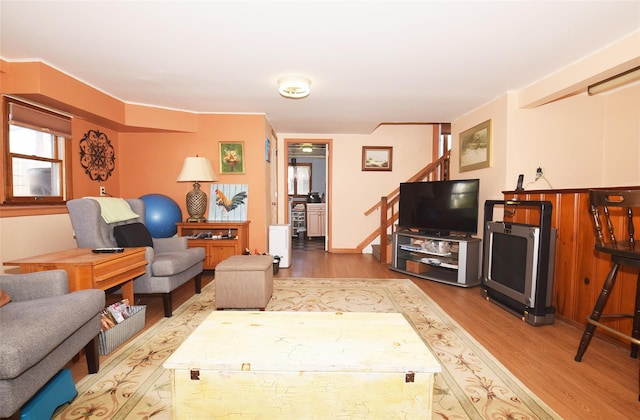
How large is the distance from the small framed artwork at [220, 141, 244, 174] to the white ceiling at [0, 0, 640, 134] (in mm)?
832

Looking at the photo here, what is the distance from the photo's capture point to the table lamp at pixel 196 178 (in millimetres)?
3904

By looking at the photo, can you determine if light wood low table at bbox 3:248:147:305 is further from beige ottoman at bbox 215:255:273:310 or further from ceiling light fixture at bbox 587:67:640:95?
ceiling light fixture at bbox 587:67:640:95

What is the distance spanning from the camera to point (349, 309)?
293 centimetres

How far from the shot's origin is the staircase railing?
16.8 ft

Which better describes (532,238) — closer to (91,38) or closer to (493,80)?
(493,80)

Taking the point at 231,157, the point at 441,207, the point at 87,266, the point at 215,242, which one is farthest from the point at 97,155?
the point at 441,207

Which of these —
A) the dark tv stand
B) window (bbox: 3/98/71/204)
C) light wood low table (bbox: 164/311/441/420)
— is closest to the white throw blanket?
window (bbox: 3/98/71/204)

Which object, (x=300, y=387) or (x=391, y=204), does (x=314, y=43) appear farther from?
(x=391, y=204)

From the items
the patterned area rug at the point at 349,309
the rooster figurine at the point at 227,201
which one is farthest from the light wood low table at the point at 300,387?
the rooster figurine at the point at 227,201

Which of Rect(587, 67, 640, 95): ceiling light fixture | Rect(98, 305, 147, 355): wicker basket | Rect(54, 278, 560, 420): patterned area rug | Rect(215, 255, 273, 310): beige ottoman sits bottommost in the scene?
Rect(54, 278, 560, 420): patterned area rug

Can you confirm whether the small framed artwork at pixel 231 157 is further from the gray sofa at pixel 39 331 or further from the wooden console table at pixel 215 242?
the gray sofa at pixel 39 331

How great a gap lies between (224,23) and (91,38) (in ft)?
3.56

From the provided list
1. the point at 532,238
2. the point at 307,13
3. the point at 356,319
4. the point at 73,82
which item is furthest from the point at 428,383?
the point at 73,82

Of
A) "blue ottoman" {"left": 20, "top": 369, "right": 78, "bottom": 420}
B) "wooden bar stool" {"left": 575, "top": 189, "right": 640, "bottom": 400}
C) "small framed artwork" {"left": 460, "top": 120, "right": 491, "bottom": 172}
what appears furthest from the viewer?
"small framed artwork" {"left": 460, "top": 120, "right": 491, "bottom": 172}
